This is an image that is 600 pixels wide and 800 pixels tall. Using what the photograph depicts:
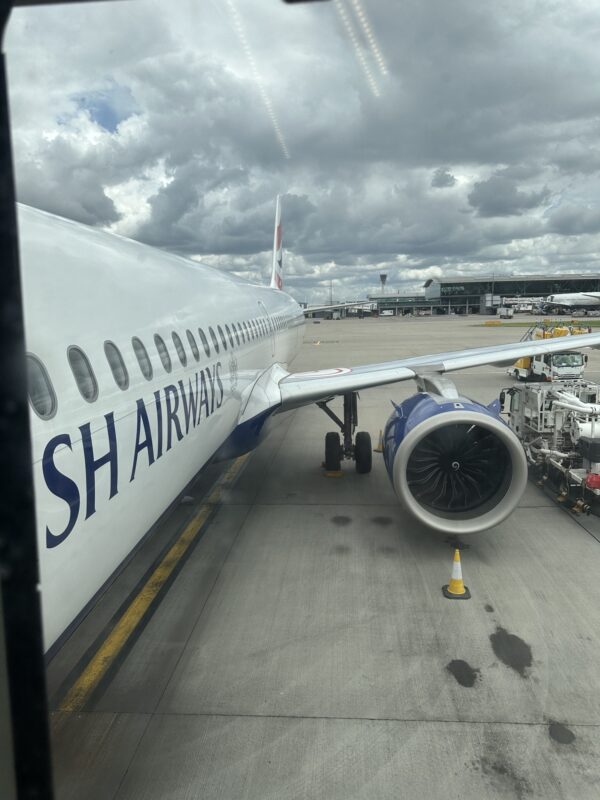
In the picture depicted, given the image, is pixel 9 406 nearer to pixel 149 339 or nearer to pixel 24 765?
pixel 24 765

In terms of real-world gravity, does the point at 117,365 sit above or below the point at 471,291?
below

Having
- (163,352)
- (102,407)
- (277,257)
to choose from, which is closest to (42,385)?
(102,407)

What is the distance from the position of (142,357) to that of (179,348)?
103 cm

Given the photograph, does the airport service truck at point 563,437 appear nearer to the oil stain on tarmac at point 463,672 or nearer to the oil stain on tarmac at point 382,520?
the oil stain on tarmac at point 382,520

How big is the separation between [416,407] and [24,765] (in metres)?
6.28

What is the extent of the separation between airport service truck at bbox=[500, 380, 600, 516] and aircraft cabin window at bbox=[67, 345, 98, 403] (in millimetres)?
6677

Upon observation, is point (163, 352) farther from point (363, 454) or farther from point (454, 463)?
point (363, 454)

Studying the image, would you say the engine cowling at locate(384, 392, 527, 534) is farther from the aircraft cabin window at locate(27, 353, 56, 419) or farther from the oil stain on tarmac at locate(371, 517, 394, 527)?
the aircraft cabin window at locate(27, 353, 56, 419)

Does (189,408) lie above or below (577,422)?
above

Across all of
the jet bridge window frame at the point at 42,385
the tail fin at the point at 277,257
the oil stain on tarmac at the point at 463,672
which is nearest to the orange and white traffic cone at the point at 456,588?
the oil stain on tarmac at the point at 463,672

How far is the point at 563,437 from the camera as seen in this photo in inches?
374

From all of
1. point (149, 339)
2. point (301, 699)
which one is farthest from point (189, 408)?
point (301, 699)

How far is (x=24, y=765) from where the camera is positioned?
1530 millimetres

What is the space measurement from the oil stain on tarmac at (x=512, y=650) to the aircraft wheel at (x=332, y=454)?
17.2 ft
